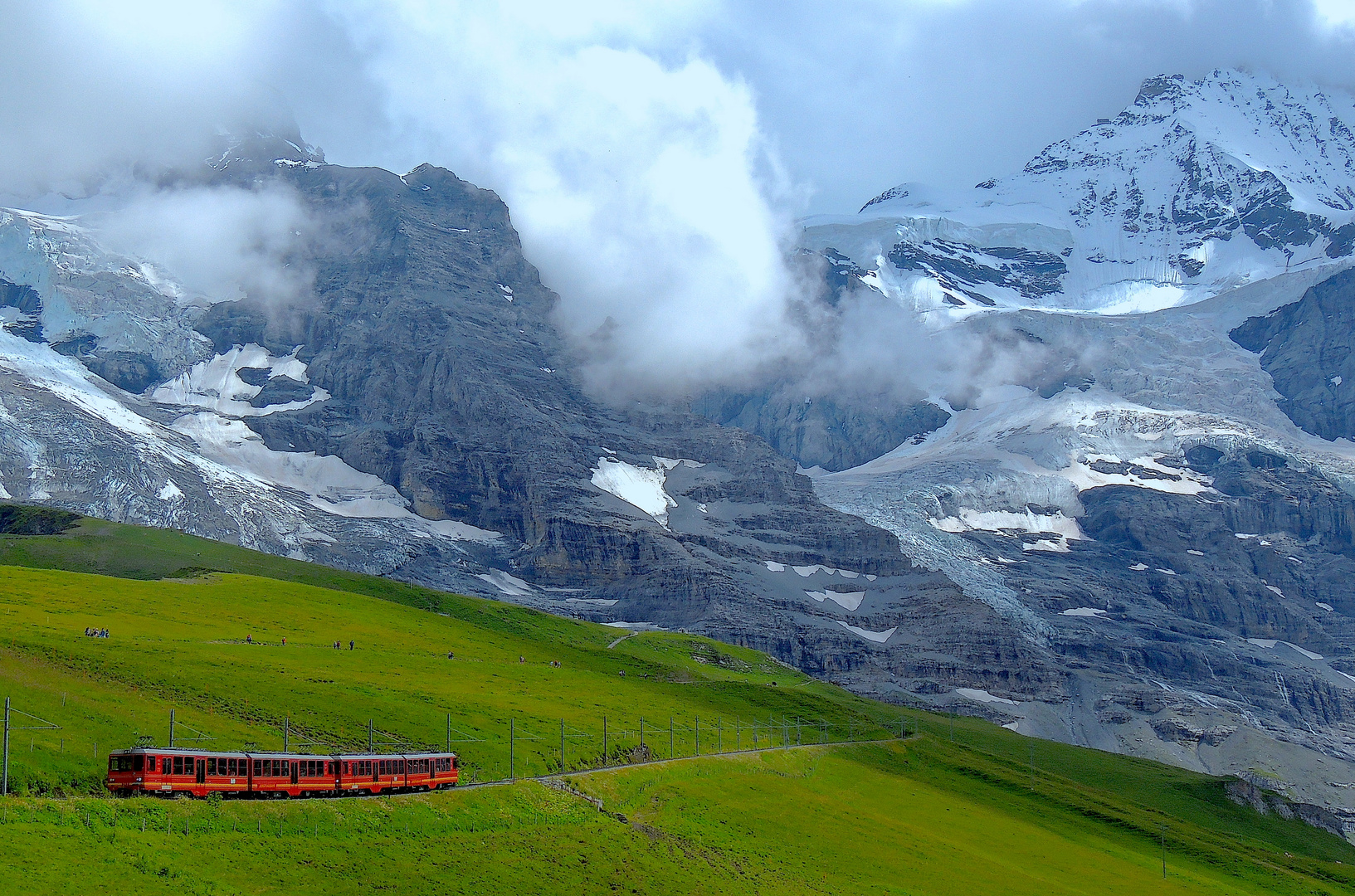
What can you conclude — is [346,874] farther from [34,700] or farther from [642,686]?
[642,686]

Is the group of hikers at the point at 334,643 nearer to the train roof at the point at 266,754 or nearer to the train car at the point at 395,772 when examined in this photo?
the train roof at the point at 266,754

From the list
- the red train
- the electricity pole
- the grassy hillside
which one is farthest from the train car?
the electricity pole

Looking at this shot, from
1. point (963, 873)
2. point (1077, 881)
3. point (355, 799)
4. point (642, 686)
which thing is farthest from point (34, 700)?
point (642, 686)

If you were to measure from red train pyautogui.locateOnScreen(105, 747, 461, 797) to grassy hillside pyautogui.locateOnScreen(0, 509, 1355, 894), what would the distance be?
1.64 metres

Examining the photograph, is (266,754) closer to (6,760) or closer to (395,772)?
(395,772)

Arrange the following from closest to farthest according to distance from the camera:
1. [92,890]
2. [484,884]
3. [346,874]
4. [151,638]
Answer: [92,890] < [346,874] < [484,884] < [151,638]

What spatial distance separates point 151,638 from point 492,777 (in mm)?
40068

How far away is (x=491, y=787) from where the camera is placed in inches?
3081

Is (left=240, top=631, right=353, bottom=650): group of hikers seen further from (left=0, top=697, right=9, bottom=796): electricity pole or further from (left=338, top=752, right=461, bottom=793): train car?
(left=0, top=697, right=9, bottom=796): electricity pole

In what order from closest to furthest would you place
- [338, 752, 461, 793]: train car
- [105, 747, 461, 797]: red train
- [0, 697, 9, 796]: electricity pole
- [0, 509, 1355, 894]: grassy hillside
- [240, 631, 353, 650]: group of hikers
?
[0, 697, 9, 796]: electricity pole < [0, 509, 1355, 894]: grassy hillside < [105, 747, 461, 797]: red train < [338, 752, 461, 793]: train car < [240, 631, 353, 650]: group of hikers

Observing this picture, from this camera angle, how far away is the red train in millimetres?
59688

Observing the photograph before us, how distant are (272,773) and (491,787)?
53.7ft

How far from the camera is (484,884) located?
204 feet

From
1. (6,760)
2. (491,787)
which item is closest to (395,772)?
(491,787)
